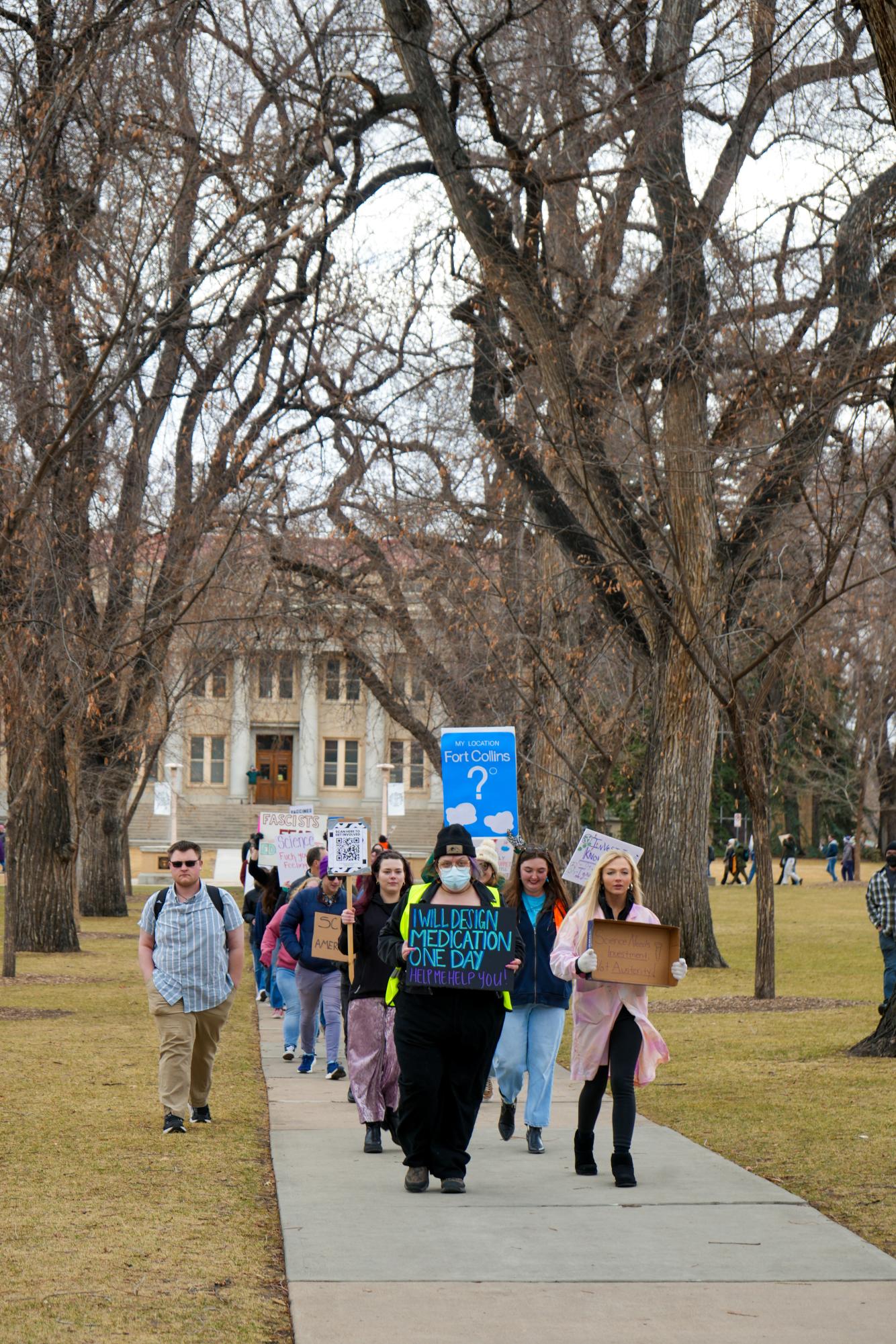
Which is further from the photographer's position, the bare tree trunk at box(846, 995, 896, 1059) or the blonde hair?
the bare tree trunk at box(846, 995, 896, 1059)

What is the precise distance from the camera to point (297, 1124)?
10.4 m

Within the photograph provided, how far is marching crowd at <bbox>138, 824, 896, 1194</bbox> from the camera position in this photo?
8.13m

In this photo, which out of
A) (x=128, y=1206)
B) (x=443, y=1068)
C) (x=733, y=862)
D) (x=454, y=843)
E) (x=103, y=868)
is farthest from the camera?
(x=733, y=862)

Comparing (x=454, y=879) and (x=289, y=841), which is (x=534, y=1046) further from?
(x=289, y=841)

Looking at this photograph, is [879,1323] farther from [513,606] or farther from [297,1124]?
[513,606]

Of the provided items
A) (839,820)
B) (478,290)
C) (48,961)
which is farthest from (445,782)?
(839,820)

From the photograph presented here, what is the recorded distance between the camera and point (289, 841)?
1808 cm

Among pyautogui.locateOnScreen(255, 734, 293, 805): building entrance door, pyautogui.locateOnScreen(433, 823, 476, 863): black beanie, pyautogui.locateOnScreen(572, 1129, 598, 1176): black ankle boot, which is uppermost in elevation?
pyautogui.locateOnScreen(255, 734, 293, 805): building entrance door

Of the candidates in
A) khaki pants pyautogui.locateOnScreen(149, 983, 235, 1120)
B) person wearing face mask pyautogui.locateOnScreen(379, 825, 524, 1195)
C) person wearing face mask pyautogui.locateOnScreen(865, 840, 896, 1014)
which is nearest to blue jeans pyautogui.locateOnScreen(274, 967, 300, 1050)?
khaki pants pyautogui.locateOnScreen(149, 983, 235, 1120)

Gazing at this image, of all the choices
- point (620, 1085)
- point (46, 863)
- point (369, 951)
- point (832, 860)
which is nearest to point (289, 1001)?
point (369, 951)

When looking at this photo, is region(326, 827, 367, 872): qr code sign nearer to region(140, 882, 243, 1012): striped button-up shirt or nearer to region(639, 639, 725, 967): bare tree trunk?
region(140, 882, 243, 1012): striped button-up shirt

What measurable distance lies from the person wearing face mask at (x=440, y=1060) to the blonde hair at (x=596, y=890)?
1.74ft

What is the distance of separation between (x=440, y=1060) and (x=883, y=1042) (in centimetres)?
590

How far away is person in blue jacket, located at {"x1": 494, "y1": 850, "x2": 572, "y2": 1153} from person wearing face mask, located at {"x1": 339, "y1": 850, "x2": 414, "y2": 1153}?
0.67m
